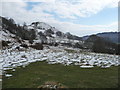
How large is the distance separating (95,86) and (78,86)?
1.12 meters

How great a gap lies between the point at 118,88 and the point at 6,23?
9565cm

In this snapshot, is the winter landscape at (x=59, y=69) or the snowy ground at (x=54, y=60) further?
the snowy ground at (x=54, y=60)

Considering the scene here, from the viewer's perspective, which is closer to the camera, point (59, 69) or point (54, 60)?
point (59, 69)

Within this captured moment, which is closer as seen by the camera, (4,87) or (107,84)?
(4,87)

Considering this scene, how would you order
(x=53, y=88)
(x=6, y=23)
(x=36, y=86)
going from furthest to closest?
(x=6, y=23)
(x=36, y=86)
(x=53, y=88)

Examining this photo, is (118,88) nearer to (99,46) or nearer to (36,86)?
(36,86)

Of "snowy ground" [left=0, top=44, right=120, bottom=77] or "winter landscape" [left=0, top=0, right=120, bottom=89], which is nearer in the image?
"winter landscape" [left=0, top=0, right=120, bottom=89]

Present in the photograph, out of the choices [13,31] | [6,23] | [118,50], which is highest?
[6,23]

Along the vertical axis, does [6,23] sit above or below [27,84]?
above

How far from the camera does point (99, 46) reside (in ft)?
146

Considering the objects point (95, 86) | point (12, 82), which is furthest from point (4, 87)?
point (95, 86)

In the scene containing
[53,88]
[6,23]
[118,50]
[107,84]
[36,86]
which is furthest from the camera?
[6,23]

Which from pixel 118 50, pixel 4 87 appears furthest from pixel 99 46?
pixel 4 87

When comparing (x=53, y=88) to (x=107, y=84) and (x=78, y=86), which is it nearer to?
(x=78, y=86)
